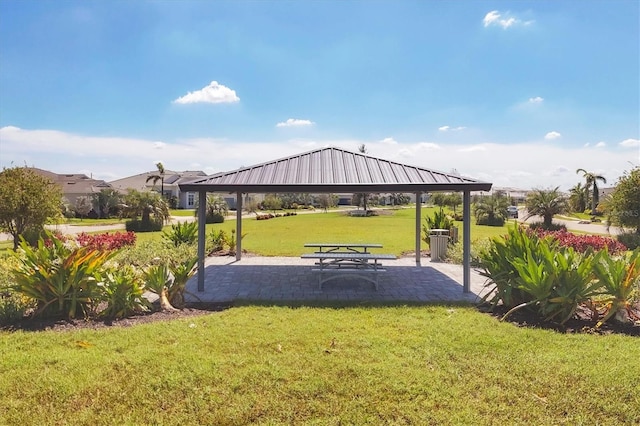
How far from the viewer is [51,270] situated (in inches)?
231

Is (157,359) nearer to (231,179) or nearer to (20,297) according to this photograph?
(20,297)

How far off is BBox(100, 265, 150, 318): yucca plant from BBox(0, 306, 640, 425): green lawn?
661 mm

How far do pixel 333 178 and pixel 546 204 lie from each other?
19350 mm

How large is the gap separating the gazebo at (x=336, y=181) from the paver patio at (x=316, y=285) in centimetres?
59

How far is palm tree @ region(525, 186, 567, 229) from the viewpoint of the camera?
74.7 ft

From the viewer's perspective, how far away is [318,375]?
13.4ft

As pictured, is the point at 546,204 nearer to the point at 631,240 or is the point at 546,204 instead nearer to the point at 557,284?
the point at 631,240

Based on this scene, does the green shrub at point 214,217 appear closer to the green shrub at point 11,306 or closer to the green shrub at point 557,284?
the green shrub at point 11,306

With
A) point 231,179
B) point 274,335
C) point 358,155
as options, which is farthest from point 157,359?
point 358,155

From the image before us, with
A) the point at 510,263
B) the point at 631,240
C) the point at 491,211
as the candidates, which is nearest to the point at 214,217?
the point at 491,211

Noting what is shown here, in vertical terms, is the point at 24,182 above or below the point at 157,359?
above

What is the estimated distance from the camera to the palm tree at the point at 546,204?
2278 cm

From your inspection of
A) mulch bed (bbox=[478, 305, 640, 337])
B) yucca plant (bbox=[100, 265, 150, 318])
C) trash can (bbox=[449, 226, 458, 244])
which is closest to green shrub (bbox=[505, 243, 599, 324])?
mulch bed (bbox=[478, 305, 640, 337])

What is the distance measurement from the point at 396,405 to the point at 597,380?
208cm
